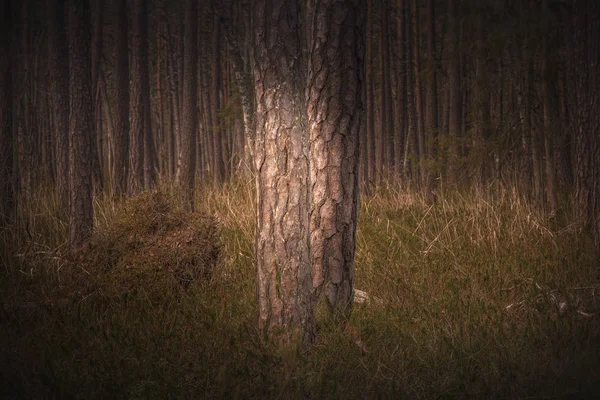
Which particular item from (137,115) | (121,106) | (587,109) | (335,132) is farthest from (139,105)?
(587,109)

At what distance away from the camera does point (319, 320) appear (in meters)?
5.07

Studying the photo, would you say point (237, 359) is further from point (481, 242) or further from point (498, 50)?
point (498, 50)

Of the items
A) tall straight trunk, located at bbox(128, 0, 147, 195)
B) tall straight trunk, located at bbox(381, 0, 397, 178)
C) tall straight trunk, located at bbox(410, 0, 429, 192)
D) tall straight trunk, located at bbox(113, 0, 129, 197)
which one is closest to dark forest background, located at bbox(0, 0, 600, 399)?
tall straight trunk, located at bbox(128, 0, 147, 195)

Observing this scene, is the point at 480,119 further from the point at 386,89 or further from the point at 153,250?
the point at 153,250

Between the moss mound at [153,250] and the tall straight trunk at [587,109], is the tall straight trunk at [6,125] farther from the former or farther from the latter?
the tall straight trunk at [587,109]

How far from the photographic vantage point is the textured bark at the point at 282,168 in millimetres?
4547

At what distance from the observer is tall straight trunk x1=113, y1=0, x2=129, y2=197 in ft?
39.8

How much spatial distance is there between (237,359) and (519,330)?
2265 mm

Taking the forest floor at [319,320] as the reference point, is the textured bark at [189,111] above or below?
above

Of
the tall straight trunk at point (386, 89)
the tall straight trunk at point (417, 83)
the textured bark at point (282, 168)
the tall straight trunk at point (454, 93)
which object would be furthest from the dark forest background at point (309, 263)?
the tall straight trunk at point (386, 89)

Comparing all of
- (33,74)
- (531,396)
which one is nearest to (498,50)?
(531,396)

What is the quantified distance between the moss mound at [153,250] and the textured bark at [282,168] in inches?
73.7

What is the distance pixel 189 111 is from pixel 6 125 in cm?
294

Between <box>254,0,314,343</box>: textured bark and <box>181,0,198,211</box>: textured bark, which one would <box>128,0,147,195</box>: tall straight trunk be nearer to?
<box>181,0,198,211</box>: textured bark
